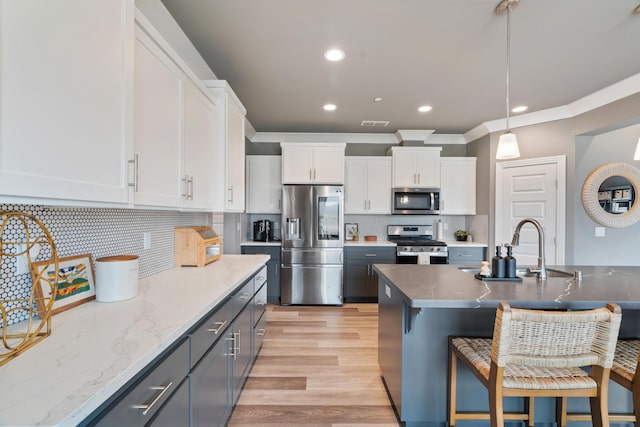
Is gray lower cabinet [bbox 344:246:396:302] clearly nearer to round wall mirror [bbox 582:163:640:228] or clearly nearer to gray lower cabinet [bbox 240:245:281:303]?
gray lower cabinet [bbox 240:245:281:303]

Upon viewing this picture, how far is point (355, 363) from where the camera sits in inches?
99.2

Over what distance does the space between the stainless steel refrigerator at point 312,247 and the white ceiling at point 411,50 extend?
119cm

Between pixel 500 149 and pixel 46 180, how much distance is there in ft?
7.99

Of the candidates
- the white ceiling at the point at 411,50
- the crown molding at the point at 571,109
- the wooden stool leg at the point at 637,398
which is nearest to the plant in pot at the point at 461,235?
the crown molding at the point at 571,109

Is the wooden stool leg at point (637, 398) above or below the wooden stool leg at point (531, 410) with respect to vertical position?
above

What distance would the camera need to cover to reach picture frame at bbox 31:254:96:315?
3.62ft

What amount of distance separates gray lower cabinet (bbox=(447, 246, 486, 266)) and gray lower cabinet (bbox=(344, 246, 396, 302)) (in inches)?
35.4

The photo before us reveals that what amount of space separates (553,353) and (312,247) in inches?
121

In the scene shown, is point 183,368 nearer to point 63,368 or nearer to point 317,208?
point 63,368

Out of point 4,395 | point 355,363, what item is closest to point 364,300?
point 355,363

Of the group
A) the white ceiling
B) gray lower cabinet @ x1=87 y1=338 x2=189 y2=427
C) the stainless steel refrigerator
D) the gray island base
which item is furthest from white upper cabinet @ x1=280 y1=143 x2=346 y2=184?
gray lower cabinet @ x1=87 y1=338 x2=189 y2=427

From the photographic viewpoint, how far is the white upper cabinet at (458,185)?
15.0 ft

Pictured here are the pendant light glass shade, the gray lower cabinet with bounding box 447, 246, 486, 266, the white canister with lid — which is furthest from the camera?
the gray lower cabinet with bounding box 447, 246, 486, 266

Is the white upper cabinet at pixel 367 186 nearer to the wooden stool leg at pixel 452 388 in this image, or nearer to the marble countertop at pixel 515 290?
the marble countertop at pixel 515 290
